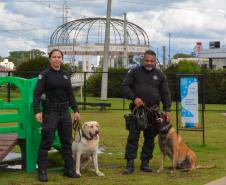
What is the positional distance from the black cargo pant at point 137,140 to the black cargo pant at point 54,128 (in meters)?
1.05

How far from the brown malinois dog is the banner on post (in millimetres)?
3050

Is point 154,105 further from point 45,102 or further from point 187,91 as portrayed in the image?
point 187,91

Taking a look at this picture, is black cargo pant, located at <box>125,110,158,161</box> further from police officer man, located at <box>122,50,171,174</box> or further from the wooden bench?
the wooden bench

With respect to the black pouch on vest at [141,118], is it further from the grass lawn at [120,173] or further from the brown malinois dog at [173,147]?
the grass lawn at [120,173]

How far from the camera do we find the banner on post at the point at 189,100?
11828mm

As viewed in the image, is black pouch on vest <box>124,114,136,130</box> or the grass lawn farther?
black pouch on vest <box>124,114,136,130</box>

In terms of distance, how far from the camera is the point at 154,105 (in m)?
8.72

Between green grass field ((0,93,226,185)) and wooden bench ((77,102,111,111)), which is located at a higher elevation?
wooden bench ((77,102,111,111))

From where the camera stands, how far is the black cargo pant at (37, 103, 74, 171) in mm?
8109

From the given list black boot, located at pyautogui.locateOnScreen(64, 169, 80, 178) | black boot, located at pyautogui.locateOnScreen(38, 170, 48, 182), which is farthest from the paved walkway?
black boot, located at pyautogui.locateOnScreen(38, 170, 48, 182)

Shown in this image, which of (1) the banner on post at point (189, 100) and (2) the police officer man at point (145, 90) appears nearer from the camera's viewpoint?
(2) the police officer man at point (145, 90)

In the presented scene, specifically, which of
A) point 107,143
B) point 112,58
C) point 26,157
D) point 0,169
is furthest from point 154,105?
point 112,58

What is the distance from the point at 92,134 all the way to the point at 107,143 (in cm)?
481

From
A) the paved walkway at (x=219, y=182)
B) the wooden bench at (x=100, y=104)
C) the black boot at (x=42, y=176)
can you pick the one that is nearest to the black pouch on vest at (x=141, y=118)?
the paved walkway at (x=219, y=182)
